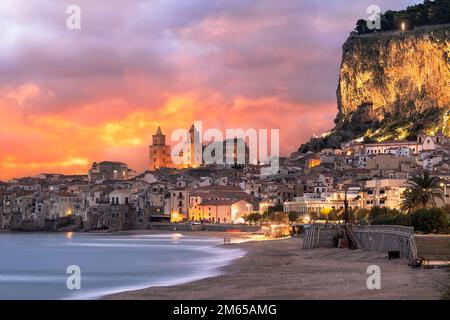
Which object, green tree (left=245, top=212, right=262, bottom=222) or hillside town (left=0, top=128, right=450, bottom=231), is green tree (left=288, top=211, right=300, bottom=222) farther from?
green tree (left=245, top=212, right=262, bottom=222)

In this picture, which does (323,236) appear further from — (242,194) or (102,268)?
(242,194)

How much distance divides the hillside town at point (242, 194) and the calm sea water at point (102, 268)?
3336cm

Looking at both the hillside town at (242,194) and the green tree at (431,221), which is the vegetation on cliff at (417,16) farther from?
the green tree at (431,221)

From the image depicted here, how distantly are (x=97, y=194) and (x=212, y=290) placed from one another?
10878cm

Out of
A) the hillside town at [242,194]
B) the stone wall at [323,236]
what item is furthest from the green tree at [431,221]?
the hillside town at [242,194]

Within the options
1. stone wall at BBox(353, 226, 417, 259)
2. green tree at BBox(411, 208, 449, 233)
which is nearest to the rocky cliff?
stone wall at BBox(353, 226, 417, 259)

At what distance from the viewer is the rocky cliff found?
162 metres

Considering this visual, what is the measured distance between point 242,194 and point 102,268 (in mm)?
74899

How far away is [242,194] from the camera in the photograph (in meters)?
129

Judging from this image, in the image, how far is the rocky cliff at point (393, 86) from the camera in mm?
162125

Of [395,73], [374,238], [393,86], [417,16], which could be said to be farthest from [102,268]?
[417,16]

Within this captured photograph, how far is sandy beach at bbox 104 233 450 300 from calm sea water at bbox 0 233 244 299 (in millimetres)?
3330

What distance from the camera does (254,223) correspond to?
11175cm
